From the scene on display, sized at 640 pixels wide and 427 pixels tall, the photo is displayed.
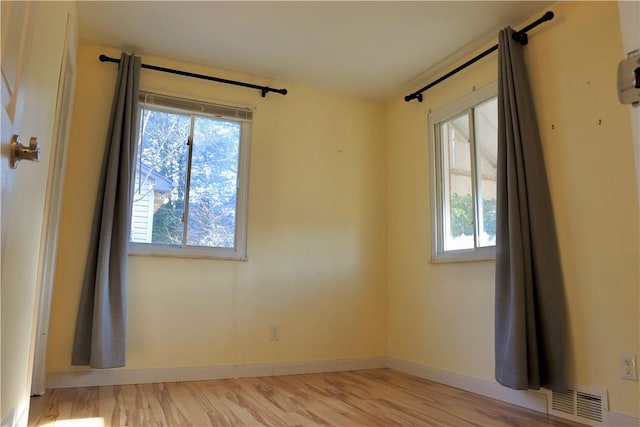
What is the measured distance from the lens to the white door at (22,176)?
0.97m

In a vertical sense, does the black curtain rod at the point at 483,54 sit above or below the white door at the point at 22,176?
above

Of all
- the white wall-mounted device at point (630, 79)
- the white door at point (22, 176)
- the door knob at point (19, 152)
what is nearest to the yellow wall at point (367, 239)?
the white door at point (22, 176)

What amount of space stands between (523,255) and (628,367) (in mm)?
705

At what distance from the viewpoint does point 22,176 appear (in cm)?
126

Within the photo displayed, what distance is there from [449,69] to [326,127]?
1146 mm

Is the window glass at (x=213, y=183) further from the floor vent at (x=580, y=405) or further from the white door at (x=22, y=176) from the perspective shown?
the floor vent at (x=580, y=405)

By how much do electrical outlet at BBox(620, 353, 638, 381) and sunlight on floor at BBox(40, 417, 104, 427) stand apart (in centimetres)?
252

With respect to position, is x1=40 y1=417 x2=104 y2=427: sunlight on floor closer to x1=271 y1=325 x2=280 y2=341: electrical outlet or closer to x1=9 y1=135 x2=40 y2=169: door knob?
x1=271 y1=325 x2=280 y2=341: electrical outlet

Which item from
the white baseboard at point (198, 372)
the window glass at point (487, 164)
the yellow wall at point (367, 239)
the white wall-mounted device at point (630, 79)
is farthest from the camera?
the window glass at point (487, 164)

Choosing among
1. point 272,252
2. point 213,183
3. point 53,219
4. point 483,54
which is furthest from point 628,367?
point 53,219

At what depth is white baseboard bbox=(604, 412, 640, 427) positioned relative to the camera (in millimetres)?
2008

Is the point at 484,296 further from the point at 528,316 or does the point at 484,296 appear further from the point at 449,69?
the point at 449,69

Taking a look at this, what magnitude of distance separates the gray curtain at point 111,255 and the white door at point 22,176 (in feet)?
3.27

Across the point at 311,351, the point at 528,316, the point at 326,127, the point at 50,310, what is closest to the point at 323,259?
the point at 311,351
